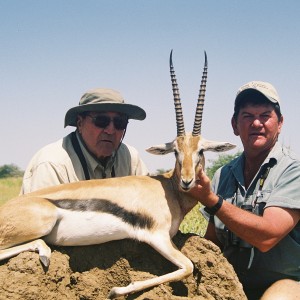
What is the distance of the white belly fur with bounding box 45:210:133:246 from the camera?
15.8ft

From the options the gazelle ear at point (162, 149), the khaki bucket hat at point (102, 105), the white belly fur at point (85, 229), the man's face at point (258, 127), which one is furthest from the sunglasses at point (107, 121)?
the white belly fur at point (85, 229)

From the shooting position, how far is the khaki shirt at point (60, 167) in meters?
6.36

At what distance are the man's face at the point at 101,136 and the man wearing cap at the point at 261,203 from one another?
185 centimetres

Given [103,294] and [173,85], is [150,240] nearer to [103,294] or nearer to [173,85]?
[103,294]

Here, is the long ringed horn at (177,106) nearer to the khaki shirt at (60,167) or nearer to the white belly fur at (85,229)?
the white belly fur at (85,229)

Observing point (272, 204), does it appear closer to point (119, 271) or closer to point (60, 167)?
point (119, 271)

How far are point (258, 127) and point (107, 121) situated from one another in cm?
237

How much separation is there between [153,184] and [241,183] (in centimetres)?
124

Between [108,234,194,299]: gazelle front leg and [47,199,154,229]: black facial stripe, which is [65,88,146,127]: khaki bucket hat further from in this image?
[108,234,194,299]: gazelle front leg

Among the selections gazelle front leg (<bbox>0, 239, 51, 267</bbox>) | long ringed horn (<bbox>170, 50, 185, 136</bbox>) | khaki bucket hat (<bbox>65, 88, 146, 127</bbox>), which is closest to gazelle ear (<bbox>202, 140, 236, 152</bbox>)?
long ringed horn (<bbox>170, 50, 185, 136</bbox>)

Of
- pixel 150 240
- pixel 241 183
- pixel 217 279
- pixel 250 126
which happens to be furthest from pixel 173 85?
pixel 217 279

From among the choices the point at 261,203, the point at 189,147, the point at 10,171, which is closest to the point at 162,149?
the point at 189,147

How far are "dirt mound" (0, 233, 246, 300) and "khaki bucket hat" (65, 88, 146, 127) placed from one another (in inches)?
99.8

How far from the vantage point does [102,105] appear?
6.84m
